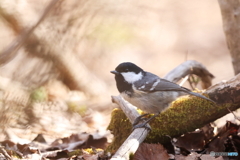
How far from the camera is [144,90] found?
2725mm

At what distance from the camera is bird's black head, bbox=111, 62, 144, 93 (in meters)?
2.65

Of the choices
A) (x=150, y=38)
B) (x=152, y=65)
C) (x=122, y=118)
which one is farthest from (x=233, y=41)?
(x=150, y=38)

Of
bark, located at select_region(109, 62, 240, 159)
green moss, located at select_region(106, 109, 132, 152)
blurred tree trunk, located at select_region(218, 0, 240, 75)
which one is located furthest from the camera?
blurred tree trunk, located at select_region(218, 0, 240, 75)

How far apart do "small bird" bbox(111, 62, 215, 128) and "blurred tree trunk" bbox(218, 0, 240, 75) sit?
54.0 inches

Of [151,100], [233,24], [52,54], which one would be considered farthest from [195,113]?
[52,54]

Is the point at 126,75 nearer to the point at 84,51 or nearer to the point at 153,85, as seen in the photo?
the point at 153,85

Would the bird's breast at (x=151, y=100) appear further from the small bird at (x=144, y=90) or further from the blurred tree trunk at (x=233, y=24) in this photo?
the blurred tree trunk at (x=233, y=24)

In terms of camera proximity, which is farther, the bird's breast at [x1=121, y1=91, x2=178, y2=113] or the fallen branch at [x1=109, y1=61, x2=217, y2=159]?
Answer: the bird's breast at [x1=121, y1=91, x2=178, y2=113]

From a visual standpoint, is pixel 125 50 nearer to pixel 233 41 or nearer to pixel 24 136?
pixel 233 41

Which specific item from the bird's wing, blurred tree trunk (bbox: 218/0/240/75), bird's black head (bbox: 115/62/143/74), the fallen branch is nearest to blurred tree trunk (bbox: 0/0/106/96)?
bird's black head (bbox: 115/62/143/74)

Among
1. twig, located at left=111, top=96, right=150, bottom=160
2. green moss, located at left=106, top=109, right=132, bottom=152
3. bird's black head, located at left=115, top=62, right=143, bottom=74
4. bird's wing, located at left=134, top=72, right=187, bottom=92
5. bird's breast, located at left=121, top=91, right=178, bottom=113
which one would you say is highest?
bird's black head, located at left=115, top=62, right=143, bottom=74

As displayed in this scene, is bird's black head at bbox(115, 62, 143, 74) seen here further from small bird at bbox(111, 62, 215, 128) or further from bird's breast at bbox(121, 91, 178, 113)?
bird's breast at bbox(121, 91, 178, 113)

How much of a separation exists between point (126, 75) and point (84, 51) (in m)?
2.68

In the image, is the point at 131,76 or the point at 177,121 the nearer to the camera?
the point at 131,76
